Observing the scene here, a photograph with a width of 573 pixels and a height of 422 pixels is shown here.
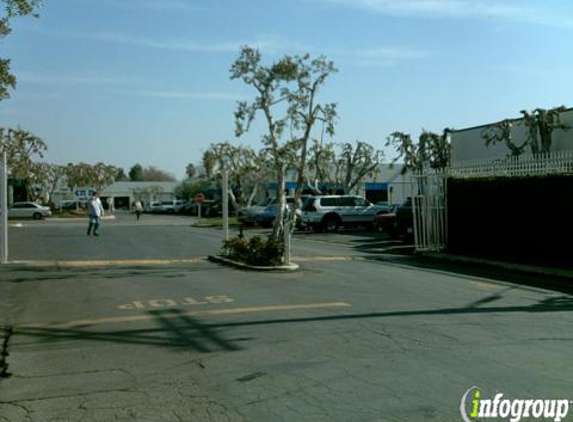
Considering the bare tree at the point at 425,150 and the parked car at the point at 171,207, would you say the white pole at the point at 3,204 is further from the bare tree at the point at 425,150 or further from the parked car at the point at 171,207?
the parked car at the point at 171,207

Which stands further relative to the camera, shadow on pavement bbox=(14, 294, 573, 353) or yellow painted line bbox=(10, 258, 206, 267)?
yellow painted line bbox=(10, 258, 206, 267)

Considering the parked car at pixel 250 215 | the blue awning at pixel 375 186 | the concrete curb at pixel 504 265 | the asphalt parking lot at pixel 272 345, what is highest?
the blue awning at pixel 375 186

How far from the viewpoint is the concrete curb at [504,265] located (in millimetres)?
15430

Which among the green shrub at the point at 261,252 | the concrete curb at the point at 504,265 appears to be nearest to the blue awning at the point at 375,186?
the concrete curb at the point at 504,265

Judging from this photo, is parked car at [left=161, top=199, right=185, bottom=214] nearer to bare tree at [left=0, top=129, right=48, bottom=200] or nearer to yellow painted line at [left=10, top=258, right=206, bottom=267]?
bare tree at [left=0, top=129, right=48, bottom=200]

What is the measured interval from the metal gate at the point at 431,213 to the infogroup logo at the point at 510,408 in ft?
50.2

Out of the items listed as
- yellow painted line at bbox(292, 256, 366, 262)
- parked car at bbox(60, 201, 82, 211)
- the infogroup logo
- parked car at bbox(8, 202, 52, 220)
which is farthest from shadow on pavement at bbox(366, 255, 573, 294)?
parked car at bbox(60, 201, 82, 211)

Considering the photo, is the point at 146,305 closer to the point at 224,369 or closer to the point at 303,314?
the point at 303,314

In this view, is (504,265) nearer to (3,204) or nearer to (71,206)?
(3,204)

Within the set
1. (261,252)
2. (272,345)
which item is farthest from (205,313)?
(261,252)

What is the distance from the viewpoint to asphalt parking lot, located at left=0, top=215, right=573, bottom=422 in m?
5.71

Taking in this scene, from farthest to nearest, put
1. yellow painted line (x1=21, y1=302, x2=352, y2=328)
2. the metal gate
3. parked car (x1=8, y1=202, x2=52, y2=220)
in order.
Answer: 1. parked car (x1=8, y1=202, x2=52, y2=220)
2. the metal gate
3. yellow painted line (x1=21, y1=302, x2=352, y2=328)

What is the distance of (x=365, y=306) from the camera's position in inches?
419

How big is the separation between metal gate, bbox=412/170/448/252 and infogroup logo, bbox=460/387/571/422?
50.2 feet
